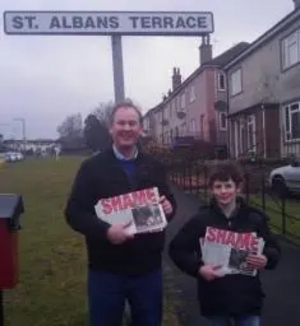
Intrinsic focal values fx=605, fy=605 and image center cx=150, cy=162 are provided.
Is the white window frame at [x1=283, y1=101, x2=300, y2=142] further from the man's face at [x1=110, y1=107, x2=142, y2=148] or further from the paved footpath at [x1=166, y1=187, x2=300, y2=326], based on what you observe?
the man's face at [x1=110, y1=107, x2=142, y2=148]

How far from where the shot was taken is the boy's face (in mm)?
3949

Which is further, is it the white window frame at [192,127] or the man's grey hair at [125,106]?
the white window frame at [192,127]

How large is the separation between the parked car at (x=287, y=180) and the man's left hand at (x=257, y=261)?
46.3 ft

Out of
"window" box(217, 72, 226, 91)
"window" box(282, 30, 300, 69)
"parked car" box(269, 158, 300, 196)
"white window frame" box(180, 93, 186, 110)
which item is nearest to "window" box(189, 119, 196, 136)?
"white window frame" box(180, 93, 186, 110)

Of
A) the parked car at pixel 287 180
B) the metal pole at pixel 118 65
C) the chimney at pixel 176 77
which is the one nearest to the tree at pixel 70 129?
the chimney at pixel 176 77

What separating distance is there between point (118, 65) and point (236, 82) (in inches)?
1236

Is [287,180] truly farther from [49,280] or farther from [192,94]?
[192,94]

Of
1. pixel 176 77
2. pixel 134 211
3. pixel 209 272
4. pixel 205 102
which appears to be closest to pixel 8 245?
pixel 134 211

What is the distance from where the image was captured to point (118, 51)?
Answer: 5.60 m

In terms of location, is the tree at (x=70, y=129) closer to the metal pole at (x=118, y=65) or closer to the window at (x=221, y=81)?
the window at (x=221, y=81)

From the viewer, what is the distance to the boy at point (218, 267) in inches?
152

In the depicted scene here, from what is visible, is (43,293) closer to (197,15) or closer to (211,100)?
(197,15)

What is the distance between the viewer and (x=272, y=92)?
29.8m

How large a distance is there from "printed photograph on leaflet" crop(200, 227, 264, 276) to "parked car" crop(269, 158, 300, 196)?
1410 cm
